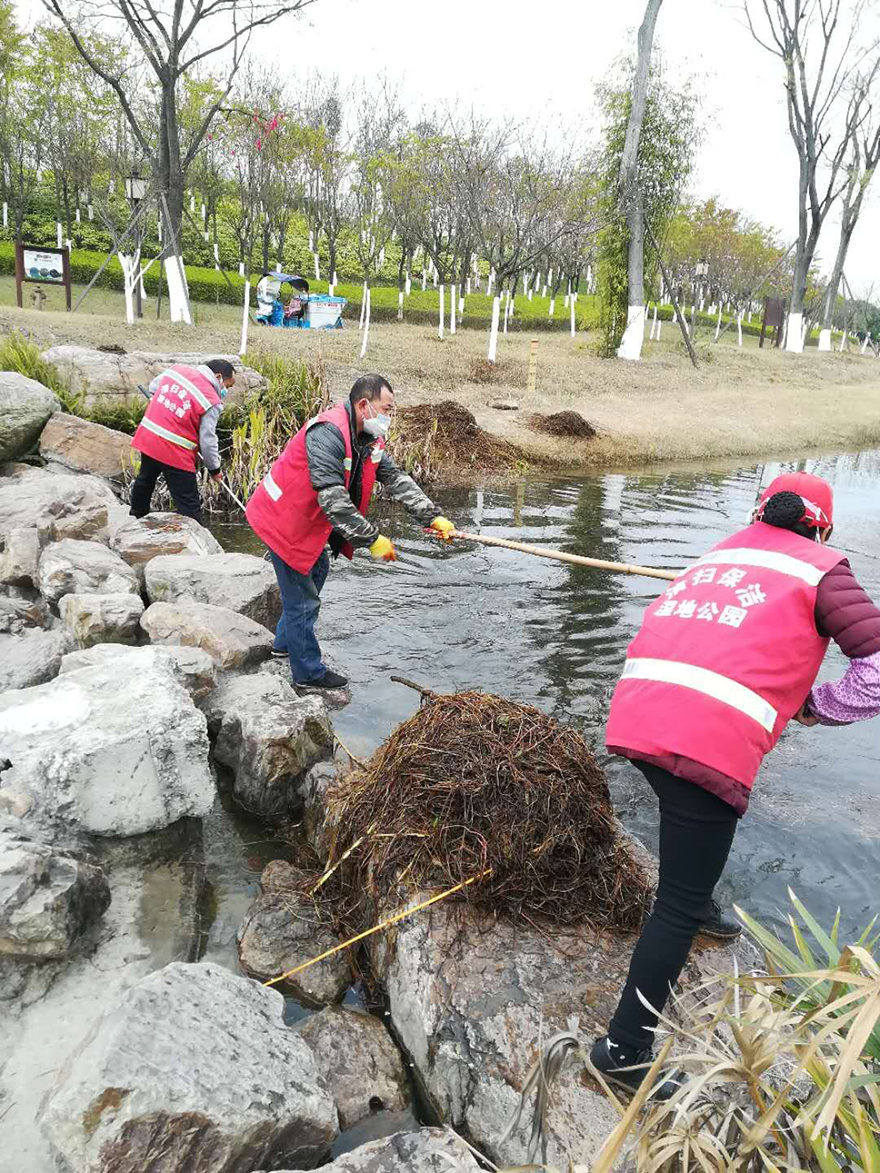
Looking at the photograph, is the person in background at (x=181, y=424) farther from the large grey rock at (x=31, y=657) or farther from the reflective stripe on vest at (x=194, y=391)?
the large grey rock at (x=31, y=657)

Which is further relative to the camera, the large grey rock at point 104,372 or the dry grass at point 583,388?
the dry grass at point 583,388

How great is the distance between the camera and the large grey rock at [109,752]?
11.8 feet

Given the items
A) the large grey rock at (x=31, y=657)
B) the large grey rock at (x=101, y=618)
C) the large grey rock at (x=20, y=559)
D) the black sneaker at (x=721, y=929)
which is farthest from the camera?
the large grey rock at (x=20, y=559)

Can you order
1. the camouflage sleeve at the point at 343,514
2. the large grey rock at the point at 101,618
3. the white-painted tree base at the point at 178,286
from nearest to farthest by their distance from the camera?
the camouflage sleeve at the point at 343,514 → the large grey rock at the point at 101,618 → the white-painted tree base at the point at 178,286

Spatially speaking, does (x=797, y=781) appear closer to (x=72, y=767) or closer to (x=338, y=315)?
(x=72, y=767)

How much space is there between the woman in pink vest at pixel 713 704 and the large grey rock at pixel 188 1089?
3.10 feet

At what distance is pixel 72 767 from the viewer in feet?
11.8

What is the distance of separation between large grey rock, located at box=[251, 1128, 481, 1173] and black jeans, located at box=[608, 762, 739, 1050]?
2.09ft

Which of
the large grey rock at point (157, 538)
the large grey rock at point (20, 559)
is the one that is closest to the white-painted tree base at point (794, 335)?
the large grey rock at point (157, 538)

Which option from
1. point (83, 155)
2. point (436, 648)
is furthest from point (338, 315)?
point (436, 648)

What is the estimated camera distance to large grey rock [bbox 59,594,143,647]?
5.20 meters

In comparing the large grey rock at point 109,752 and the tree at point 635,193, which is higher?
the tree at point 635,193

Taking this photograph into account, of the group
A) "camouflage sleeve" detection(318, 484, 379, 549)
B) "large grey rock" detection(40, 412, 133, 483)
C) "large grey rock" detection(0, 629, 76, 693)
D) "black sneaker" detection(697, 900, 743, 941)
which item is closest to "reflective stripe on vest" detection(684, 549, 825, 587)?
"black sneaker" detection(697, 900, 743, 941)

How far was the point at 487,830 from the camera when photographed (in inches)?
130
